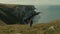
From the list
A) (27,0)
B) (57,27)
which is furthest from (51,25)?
(27,0)

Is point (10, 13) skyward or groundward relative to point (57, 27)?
skyward

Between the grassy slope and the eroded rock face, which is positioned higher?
the eroded rock face

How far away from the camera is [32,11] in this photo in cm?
80

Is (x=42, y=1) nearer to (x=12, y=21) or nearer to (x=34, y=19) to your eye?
(x=34, y=19)

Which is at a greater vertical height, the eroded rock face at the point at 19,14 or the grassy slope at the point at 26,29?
the eroded rock face at the point at 19,14

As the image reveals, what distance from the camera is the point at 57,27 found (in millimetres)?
753

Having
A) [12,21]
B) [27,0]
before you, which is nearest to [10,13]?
[12,21]

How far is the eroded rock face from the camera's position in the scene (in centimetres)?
78

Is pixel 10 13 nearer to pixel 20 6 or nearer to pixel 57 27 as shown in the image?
pixel 20 6

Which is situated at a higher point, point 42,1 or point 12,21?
point 42,1

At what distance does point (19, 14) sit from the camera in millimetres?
815

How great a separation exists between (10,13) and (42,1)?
26 cm

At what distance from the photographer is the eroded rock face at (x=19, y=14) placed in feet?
2.54

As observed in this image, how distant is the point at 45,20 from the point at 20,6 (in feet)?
0.73
